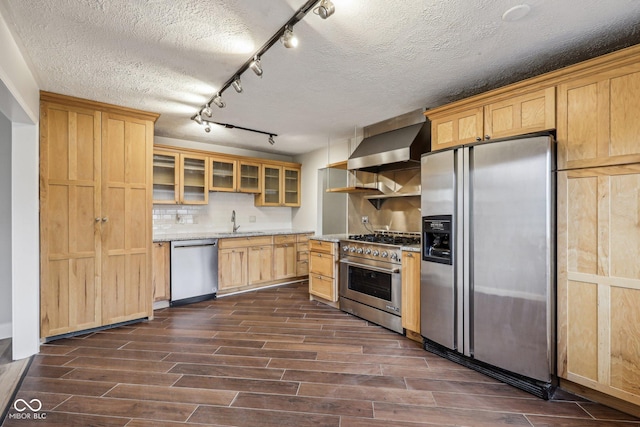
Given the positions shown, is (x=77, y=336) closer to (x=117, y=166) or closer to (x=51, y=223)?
(x=51, y=223)

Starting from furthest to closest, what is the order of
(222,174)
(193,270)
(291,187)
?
(291,187) < (222,174) < (193,270)

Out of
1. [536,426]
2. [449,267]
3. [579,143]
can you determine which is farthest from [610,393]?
[579,143]

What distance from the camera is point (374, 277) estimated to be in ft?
10.9

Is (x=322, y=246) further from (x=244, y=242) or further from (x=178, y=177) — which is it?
(x=178, y=177)

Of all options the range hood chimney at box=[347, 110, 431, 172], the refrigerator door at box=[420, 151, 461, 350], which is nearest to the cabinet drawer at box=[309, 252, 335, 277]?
the range hood chimney at box=[347, 110, 431, 172]

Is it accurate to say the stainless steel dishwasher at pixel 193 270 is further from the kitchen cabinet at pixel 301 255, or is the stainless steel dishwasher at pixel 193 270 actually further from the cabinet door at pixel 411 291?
the cabinet door at pixel 411 291

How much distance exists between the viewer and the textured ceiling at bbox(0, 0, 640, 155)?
169cm

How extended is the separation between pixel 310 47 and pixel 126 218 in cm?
267

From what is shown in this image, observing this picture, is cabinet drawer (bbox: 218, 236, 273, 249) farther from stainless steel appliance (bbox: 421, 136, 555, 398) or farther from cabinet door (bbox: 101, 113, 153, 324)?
stainless steel appliance (bbox: 421, 136, 555, 398)

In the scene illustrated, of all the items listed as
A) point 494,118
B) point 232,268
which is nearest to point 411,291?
point 494,118

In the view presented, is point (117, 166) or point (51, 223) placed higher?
point (117, 166)

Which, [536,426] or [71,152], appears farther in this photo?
[71,152]

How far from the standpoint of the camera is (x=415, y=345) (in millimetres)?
2795

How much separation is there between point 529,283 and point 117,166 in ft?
13.0
